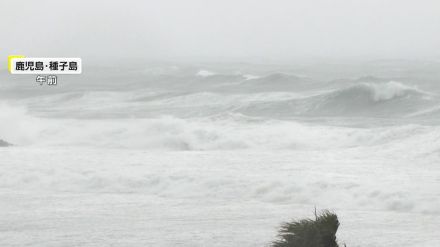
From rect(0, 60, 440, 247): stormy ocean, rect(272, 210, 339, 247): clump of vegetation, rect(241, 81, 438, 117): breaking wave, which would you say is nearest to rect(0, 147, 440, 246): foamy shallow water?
rect(0, 60, 440, 247): stormy ocean

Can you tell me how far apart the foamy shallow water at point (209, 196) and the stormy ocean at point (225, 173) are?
2 centimetres

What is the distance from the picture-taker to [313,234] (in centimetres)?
916

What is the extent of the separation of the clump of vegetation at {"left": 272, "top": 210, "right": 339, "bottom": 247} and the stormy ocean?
4.04ft

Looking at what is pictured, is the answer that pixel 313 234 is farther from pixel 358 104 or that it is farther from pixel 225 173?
pixel 358 104

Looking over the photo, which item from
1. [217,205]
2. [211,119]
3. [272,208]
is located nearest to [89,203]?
[217,205]

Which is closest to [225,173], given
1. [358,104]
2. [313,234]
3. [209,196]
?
[209,196]

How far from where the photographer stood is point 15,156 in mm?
19094

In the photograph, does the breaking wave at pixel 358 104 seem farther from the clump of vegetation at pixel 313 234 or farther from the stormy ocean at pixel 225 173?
the clump of vegetation at pixel 313 234

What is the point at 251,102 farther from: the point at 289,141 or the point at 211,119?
the point at 289,141

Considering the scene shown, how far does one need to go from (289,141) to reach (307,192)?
8237 millimetres

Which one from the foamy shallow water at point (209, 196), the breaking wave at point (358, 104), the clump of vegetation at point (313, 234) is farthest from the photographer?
the breaking wave at point (358, 104)

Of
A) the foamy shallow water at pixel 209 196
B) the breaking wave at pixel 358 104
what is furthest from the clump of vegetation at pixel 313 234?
the breaking wave at pixel 358 104

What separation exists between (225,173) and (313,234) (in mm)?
6971

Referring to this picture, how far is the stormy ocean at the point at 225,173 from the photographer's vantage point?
11.3 metres
